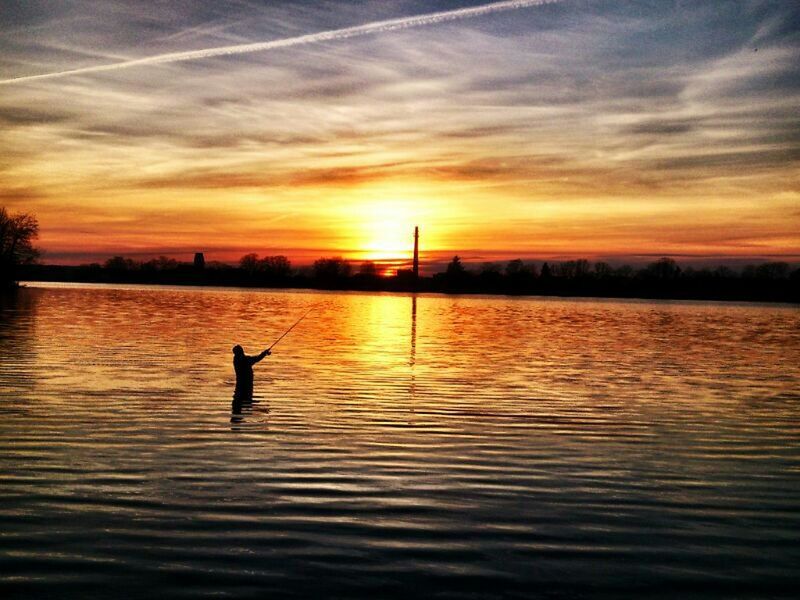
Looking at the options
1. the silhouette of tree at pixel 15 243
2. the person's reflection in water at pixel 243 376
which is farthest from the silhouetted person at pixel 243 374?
the silhouette of tree at pixel 15 243

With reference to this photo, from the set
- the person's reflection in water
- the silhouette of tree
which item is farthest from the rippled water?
the silhouette of tree

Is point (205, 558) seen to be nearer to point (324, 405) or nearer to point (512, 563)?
point (512, 563)

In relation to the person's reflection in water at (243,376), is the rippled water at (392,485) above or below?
below

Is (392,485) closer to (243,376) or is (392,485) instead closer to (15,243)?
(243,376)

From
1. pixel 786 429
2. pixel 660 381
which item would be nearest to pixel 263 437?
pixel 786 429

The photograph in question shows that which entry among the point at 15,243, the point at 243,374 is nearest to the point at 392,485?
the point at 243,374

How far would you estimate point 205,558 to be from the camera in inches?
324

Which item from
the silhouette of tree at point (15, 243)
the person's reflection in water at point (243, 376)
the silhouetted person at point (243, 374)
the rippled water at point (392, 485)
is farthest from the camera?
the silhouette of tree at point (15, 243)

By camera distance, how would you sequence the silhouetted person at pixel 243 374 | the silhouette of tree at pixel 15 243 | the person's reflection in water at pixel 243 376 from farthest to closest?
the silhouette of tree at pixel 15 243
the silhouetted person at pixel 243 374
the person's reflection in water at pixel 243 376

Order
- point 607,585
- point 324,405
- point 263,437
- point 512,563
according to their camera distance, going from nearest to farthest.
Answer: point 607,585 < point 512,563 < point 263,437 < point 324,405

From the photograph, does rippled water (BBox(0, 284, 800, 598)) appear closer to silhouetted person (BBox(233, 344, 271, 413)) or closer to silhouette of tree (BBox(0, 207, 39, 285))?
silhouetted person (BBox(233, 344, 271, 413))

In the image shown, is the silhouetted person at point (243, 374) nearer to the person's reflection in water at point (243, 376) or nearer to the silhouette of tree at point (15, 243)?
the person's reflection in water at point (243, 376)

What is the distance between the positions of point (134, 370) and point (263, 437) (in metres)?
12.3

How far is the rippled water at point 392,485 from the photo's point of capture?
795 centimetres
